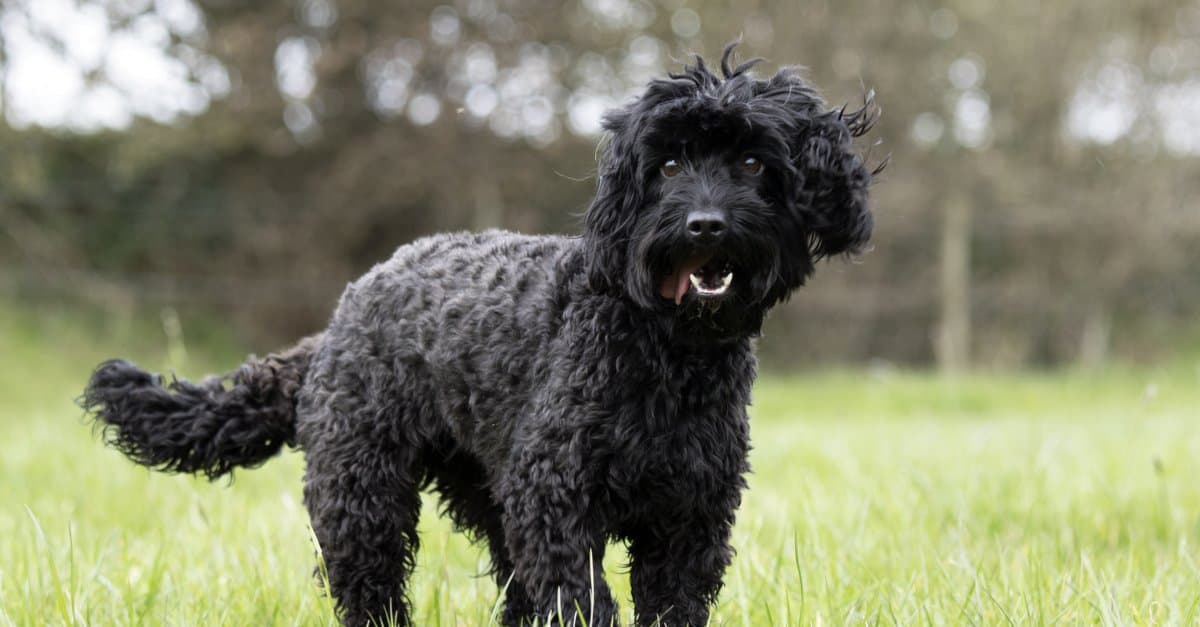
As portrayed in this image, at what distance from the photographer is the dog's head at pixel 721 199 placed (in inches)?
117

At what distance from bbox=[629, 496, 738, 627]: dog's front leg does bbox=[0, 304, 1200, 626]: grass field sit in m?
0.21

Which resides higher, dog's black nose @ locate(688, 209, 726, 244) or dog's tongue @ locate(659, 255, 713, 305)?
dog's black nose @ locate(688, 209, 726, 244)

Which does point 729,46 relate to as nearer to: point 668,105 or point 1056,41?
point 668,105

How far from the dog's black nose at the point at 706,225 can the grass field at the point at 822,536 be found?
37.2 inches

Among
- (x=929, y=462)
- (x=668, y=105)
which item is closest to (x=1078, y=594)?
(x=668, y=105)

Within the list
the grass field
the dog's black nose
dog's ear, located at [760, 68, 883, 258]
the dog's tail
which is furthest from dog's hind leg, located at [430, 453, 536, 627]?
dog's ear, located at [760, 68, 883, 258]

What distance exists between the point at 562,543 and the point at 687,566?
0.40m

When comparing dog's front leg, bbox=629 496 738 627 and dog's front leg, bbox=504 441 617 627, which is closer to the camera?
dog's front leg, bbox=504 441 617 627

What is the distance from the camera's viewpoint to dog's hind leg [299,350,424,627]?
3.60 m

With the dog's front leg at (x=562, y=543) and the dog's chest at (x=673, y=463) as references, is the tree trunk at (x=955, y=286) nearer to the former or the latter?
the dog's chest at (x=673, y=463)

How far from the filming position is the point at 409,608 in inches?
147

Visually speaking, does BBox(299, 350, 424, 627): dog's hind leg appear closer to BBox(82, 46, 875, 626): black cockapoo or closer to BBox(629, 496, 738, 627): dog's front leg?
BBox(82, 46, 875, 626): black cockapoo

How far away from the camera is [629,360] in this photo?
3.12 metres

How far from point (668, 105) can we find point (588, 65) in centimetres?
1327
